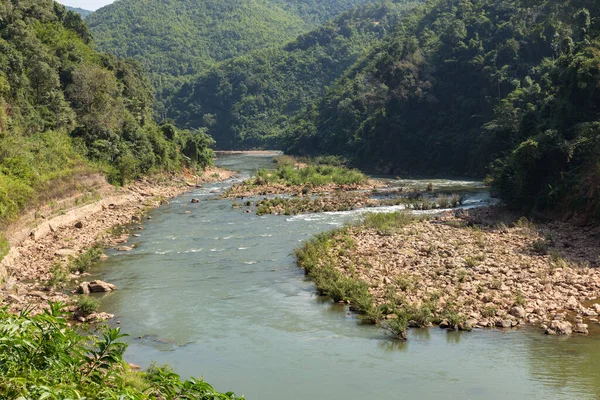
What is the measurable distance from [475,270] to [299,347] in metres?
7.69

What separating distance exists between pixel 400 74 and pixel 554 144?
4227cm

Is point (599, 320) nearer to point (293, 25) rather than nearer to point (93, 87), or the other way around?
point (93, 87)

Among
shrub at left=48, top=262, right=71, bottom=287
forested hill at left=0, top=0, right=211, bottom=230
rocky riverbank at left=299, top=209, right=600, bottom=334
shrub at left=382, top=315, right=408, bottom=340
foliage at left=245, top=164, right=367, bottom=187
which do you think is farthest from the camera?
foliage at left=245, top=164, right=367, bottom=187

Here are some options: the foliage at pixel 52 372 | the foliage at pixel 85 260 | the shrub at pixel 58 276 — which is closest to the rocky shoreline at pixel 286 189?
the foliage at pixel 85 260

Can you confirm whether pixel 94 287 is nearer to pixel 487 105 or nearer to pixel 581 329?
pixel 581 329

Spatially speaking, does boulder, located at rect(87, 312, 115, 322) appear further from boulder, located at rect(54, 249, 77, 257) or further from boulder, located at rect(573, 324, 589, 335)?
boulder, located at rect(573, 324, 589, 335)

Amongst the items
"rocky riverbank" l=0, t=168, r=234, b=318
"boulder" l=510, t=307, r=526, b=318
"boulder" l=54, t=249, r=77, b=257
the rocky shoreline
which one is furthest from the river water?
the rocky shoreline

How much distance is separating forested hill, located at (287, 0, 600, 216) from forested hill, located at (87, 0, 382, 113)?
63743mm

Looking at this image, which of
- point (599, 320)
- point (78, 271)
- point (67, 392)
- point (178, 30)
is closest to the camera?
point (67, 392)

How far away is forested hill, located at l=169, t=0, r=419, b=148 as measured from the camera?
122 metres

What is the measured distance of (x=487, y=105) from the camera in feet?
199

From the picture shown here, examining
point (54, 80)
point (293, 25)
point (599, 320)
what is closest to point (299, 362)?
point (599, 320)

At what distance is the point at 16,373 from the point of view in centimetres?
589

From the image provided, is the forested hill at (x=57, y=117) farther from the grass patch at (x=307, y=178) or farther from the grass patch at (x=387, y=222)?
the grass patch at (x=387, y=222)
